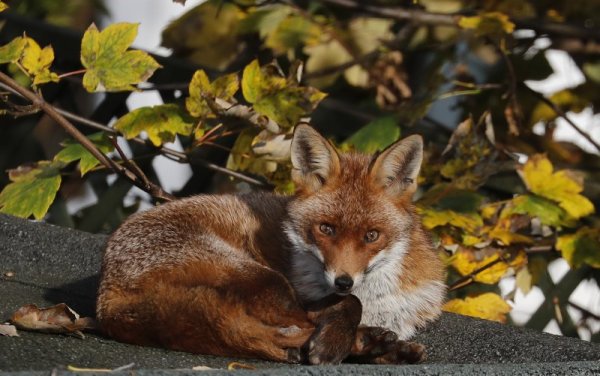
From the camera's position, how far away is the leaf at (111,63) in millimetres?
2580

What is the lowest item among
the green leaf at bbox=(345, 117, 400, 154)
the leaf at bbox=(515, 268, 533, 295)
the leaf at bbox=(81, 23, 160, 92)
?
the leaf at bbox=(515, 268, 533, 295)

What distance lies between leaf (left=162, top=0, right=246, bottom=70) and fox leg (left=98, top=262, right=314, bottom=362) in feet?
6.08

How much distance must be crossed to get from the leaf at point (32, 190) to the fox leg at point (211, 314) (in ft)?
2.78

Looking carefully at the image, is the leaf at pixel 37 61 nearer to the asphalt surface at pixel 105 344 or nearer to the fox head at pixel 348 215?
the asphalt surface at pixel 105 344

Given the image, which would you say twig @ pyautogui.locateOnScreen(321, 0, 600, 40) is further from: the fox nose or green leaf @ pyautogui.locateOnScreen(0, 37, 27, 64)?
the fox nose

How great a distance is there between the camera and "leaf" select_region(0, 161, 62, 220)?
278 cm

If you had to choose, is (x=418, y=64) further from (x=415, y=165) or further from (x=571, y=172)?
(x=415, y=165)

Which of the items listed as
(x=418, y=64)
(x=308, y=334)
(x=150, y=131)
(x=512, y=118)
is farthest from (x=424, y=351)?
(x=418, y=64)

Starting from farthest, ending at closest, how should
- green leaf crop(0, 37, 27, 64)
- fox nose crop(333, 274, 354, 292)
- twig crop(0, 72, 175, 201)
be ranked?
twig crop(0, 72, 175, 201) < green leaf crop(0, 37, 27, 64) < fox nose crop(333, 274, 354, 292)

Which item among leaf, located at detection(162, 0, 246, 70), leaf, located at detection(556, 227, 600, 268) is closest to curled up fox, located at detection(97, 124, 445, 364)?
leaf, located at detection(556, 227, 600, 268)

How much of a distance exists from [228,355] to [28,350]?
1.22 feet

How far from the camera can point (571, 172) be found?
3.07 meters

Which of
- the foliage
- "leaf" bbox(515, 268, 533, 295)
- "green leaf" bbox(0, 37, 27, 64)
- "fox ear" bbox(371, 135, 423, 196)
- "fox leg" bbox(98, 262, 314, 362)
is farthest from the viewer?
"leaf" bbox(515, 268, 533, 295)

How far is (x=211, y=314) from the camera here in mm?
1883
